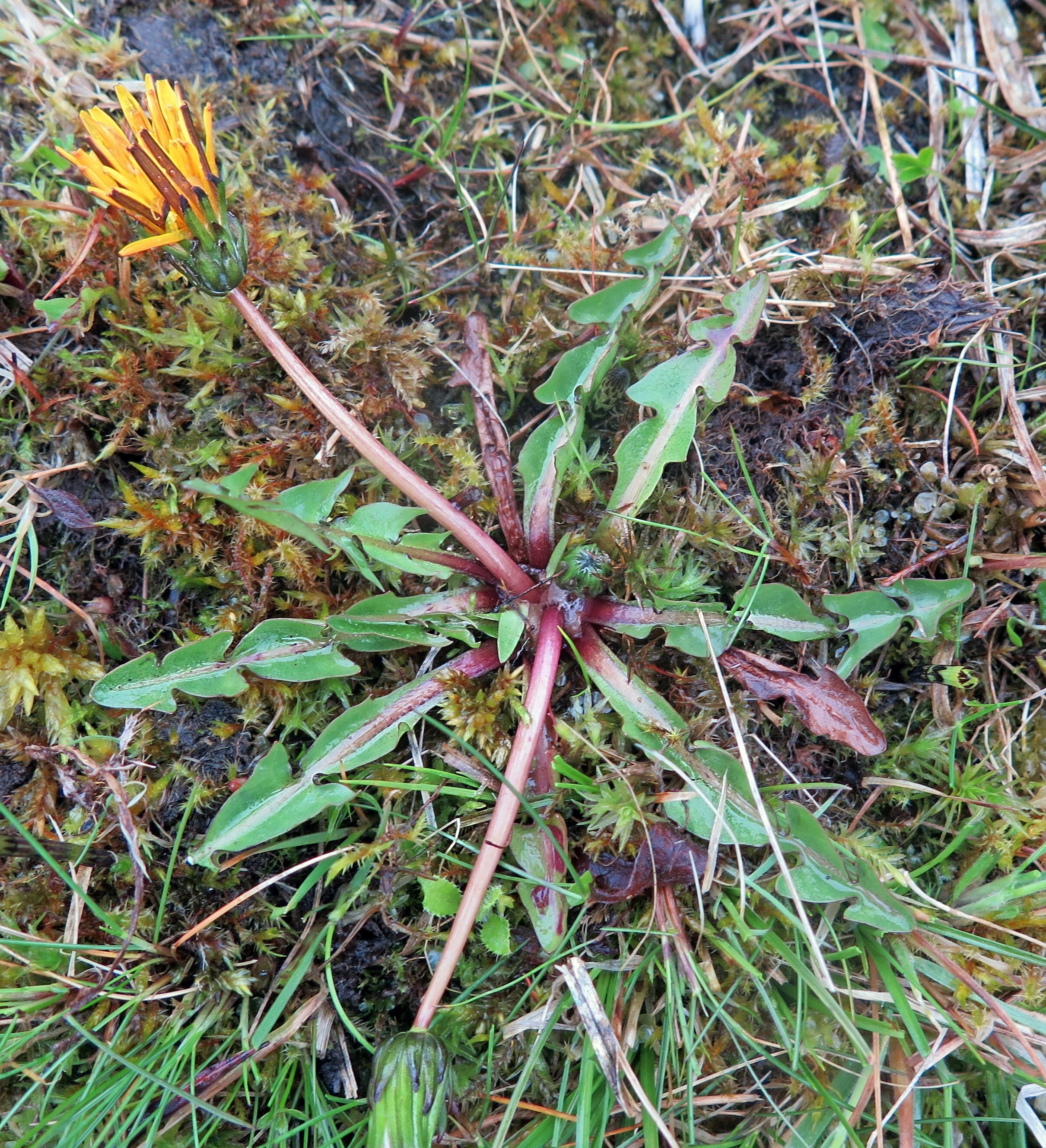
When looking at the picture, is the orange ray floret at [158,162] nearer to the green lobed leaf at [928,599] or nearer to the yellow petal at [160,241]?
the yellow petal at [160,241]

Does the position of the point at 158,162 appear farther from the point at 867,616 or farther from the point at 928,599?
the point at 928,599

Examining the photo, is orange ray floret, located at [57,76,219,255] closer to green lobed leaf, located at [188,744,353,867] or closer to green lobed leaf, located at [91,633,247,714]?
green lobed leaf, located at [91,633,247,714]

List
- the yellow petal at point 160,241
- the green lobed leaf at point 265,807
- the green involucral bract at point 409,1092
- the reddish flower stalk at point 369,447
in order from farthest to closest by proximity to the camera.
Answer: the reddish flower stalk at point 369,447 → the green lobed leaf at point 265,807 → the yellow petal at point 160,241 → the green involucral bract at point 409,1092

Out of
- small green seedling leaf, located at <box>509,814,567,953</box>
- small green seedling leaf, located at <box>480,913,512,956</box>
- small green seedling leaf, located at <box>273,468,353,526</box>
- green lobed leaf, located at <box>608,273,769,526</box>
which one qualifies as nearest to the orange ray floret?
small green seedling leaf, located at <box>273,468,353,526</box>

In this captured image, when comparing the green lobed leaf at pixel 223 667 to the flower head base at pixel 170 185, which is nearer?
the flower head base at pixel 170 185

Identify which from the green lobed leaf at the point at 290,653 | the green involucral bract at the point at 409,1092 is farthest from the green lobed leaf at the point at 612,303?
the green involucral bract at the point at 409,1092

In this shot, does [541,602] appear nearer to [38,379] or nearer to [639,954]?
[639,954]
